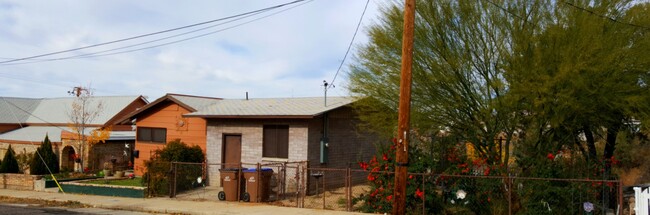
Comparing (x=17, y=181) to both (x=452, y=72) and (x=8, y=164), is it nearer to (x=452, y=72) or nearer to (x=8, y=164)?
(x=8, y=164)

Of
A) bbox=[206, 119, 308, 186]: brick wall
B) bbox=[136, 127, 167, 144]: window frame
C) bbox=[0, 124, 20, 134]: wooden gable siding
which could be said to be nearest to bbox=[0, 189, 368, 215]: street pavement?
bbox=[206, 119, 308, 186]: brick wall

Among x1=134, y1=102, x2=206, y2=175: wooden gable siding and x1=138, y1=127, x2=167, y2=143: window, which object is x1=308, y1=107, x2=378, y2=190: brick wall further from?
x1=138, y1=127, x2=167, y2=143: window

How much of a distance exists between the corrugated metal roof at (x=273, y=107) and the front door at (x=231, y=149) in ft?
3.39

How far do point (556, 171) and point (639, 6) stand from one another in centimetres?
430

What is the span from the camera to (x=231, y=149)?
21766 millimetres

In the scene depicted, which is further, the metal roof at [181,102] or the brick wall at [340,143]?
the metal roof at [181,102]

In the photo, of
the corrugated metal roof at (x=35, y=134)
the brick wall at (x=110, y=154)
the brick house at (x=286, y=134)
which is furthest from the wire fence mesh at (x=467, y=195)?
the corrugated metal roof at (x=35, y=134)

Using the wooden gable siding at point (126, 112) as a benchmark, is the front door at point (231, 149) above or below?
below

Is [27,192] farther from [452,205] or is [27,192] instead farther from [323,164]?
[452,205]

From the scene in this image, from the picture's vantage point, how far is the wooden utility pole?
38.4 ft

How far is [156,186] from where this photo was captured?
762 inches

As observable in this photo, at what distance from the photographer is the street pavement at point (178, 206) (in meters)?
15.5

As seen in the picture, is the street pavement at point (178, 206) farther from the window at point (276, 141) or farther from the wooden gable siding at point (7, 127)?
the wooden gable siding at point (7, 127)

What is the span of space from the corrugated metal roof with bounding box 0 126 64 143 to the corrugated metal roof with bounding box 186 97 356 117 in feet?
45.6
